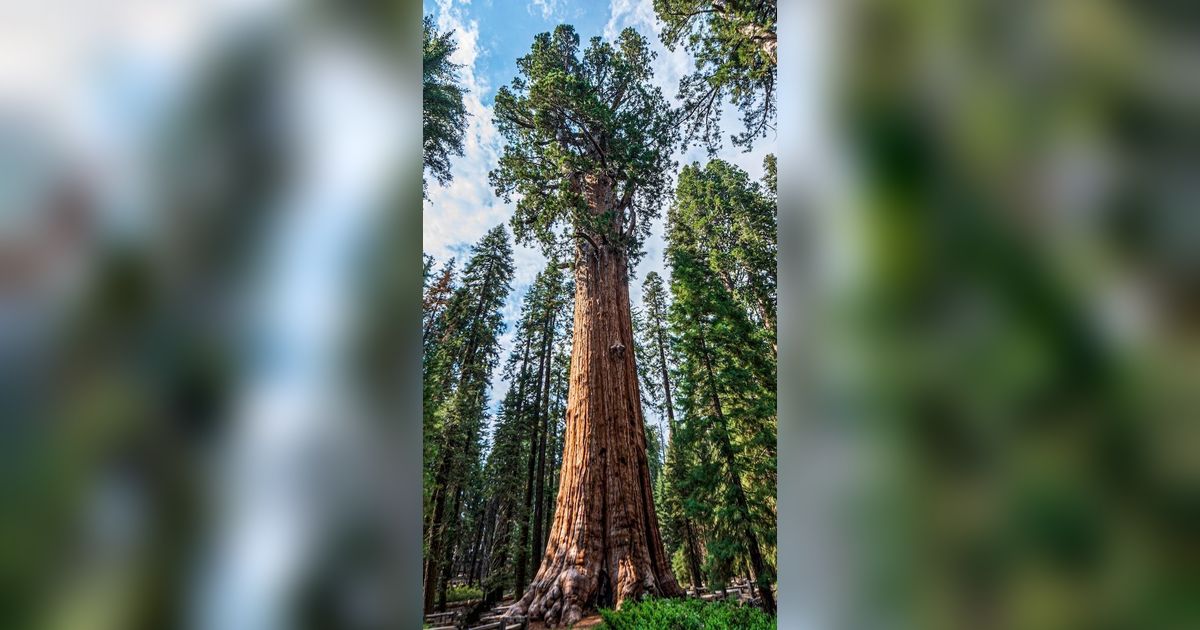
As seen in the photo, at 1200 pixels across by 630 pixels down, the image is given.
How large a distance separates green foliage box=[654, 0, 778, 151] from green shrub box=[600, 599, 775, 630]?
2733 mm

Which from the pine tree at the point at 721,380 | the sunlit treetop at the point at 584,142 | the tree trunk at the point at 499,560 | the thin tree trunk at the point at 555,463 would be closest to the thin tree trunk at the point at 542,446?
the thin tree trunk at the point at 555,463

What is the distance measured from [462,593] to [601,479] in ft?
3.34

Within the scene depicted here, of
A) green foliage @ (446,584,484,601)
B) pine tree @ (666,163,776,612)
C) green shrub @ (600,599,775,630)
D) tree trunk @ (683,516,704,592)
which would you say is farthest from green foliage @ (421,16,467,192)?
green shrub @ (600,599,775,630)

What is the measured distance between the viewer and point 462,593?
109 inches

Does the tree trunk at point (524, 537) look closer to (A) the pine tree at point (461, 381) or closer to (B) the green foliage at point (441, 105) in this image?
(A) the pine tree at point (461, 381)

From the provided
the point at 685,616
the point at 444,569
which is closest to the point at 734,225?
the point at 685,616

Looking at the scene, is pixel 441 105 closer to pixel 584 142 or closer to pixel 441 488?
pixel 584 142

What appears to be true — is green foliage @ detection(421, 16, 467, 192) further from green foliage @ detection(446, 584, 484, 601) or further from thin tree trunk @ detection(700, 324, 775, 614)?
green foliage @ detection(446, 584, 484, 601)

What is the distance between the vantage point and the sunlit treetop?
313cm
